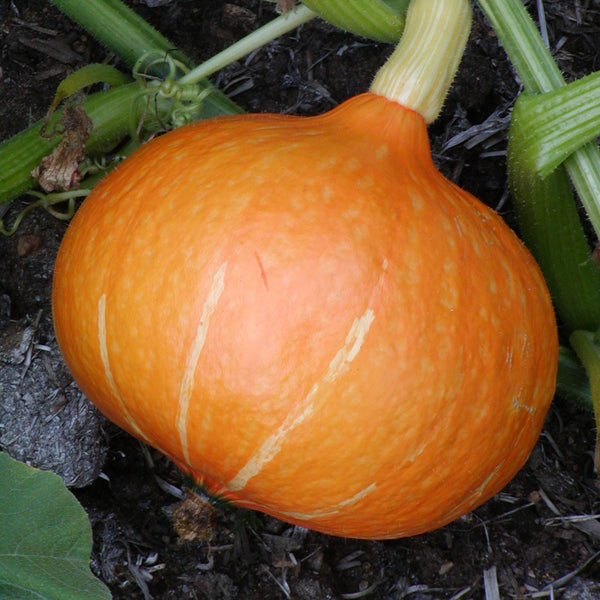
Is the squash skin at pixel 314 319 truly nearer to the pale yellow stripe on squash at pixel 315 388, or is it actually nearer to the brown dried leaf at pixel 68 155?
the pale yellow stripe on squash at pixel 315 388

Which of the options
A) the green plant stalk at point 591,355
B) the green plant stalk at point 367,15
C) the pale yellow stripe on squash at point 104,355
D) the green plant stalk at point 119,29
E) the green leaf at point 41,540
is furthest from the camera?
the green plant stalk at point 119,29

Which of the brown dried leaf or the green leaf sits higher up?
the brown dried leaf

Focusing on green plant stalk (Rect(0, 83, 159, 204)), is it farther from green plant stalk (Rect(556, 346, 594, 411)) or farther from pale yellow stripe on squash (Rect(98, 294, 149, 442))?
green plant stalk (Rect(556, 346, 594, 411))

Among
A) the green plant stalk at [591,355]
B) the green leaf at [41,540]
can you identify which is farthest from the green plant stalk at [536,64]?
the green leaf at [41,540]

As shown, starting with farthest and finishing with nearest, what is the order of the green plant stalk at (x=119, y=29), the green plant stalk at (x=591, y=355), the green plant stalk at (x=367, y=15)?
1. the green plant stalk at (x=119, y=29)
2. the green plant stalk at (x=591, y=355)
3. the green plant stalk at (x=367, y=15)

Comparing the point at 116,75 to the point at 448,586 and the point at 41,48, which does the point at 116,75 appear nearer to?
the point at 41,48

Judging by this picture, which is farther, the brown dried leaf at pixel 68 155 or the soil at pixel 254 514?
the soil at pixel 254 514

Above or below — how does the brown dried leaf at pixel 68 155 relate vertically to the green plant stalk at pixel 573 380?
above

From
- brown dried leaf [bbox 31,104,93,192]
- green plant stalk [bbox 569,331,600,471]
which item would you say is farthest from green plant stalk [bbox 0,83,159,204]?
green plant stalk [bbox 569,331,600,471]
